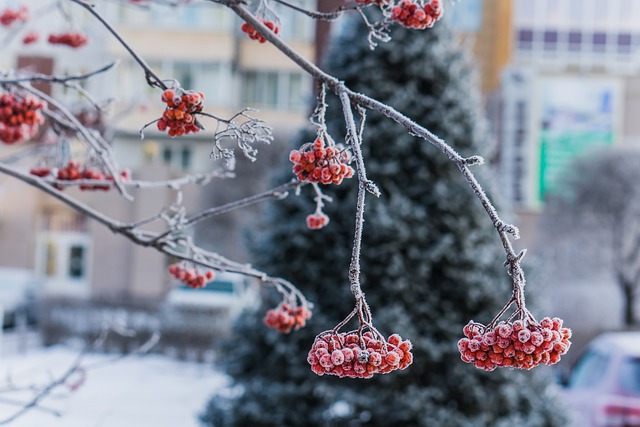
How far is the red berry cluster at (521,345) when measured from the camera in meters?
1.61

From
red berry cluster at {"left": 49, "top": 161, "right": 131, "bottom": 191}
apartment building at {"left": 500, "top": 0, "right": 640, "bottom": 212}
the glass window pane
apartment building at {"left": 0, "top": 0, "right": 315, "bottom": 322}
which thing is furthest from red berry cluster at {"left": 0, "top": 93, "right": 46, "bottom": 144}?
apartment building at {"left": 500, "top": 0, "right": 640, "bottom": 212}

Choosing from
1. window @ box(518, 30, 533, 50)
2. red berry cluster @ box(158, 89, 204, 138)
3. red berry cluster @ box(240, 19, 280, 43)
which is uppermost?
window @ box(518, 30, 533, 50)

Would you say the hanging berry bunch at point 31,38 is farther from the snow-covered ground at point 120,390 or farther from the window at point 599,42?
the window at point 599,42

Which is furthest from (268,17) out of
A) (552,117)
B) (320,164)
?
(552,117)

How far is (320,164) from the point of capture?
1785 millimetres

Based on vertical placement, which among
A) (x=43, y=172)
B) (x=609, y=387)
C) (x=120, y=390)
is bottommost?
(x=120, y=390)

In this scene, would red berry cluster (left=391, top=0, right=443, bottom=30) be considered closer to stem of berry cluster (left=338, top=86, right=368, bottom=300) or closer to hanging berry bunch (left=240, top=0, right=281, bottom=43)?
hanging berry bunch (left=240, top=0, right=281, bottom=43)

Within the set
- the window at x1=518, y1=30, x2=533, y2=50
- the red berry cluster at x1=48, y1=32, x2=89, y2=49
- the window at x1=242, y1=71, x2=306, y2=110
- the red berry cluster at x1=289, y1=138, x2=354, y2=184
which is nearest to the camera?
the red berry cluster at x1=289, y1=138, x2=354, y2=184

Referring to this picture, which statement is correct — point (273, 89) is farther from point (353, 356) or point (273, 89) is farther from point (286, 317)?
point (353, 356)

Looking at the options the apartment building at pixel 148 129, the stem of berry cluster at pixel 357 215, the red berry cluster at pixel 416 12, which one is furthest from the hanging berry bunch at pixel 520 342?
the apartment building at pixel 148 129

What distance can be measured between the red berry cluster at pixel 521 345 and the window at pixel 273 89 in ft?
81.0

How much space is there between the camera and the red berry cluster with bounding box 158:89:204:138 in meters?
1.86

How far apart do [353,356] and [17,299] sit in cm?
1727

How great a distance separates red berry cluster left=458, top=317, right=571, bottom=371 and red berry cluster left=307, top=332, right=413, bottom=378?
170 mm
